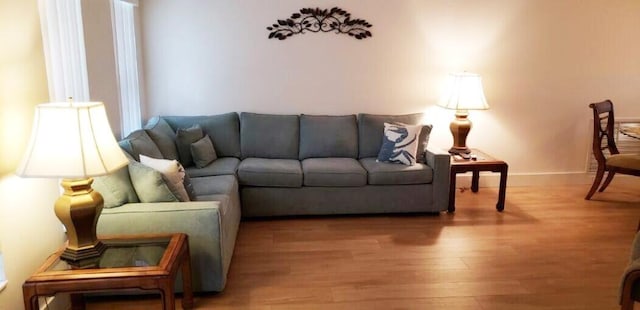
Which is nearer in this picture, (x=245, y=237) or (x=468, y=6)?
(x=245, y=237)

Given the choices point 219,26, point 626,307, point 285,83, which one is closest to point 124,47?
point 219,26

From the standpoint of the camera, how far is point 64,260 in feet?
7.29

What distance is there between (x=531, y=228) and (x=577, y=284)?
3.13ft

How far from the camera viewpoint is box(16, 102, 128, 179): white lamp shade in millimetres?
2016

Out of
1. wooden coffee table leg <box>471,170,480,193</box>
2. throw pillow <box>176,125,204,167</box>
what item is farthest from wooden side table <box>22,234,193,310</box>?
wooden coffee table leg <box>471,170,480,193</box>

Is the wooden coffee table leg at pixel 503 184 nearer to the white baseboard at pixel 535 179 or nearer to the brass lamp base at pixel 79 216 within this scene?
the white baseboard at pixel 535 179

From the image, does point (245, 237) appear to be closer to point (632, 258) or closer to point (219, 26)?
point (219, 26)

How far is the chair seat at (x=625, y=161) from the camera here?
4.22 m

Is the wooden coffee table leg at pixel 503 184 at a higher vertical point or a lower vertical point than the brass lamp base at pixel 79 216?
lower

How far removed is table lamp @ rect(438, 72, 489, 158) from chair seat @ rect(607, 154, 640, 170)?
1.23 meters

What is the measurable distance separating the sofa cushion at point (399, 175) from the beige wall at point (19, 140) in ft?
8.02

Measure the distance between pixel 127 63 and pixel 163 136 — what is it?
30.7 inches

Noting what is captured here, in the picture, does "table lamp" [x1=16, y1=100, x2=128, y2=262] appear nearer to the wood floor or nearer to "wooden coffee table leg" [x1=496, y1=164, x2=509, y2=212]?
the wood floor

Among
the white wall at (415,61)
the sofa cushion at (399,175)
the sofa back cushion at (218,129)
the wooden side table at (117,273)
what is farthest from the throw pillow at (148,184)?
the white wall at (415,61)
